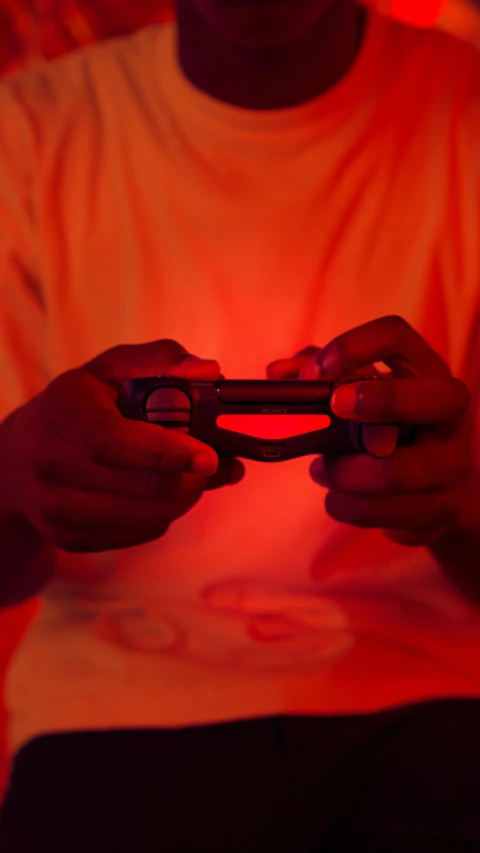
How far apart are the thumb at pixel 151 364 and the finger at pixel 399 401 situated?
0.08m

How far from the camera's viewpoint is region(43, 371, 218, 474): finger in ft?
1.13

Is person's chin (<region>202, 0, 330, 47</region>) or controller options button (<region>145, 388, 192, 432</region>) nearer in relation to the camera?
controller options button (<region>145, 388, 192, 432</region>)

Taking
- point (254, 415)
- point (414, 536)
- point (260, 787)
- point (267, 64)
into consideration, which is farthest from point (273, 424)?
point (267, 64)

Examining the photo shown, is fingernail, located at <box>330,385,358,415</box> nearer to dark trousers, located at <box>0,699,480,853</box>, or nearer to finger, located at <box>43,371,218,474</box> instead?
finger, located at <box>43,371,218,474</box>

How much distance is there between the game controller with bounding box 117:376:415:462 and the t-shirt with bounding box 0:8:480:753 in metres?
0.16

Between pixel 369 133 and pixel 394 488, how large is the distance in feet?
1.11

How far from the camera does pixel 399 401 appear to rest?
1.18 feet

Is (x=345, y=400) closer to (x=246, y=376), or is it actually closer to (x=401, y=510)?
(x=401, y=510)

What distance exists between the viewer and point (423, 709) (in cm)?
47

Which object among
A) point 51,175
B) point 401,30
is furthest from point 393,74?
point 51,175

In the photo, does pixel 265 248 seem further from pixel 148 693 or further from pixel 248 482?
pixel 148 693

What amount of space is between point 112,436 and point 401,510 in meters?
0.17

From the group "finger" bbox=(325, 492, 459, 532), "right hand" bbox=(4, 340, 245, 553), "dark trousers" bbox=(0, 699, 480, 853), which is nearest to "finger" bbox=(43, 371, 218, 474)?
"right hand" bbox=(4, 340, 245, 553)

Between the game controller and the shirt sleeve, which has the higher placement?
the shirt sleeve
